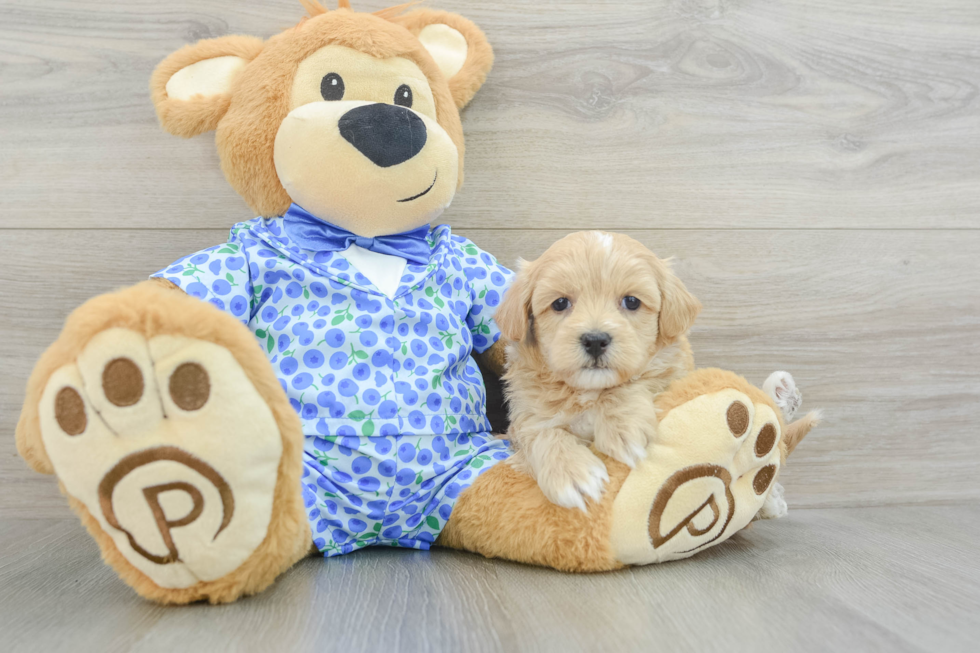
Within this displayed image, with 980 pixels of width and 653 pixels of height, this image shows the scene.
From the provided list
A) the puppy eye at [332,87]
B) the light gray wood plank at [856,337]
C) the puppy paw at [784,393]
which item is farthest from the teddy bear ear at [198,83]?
the puppy paw at [784,393]

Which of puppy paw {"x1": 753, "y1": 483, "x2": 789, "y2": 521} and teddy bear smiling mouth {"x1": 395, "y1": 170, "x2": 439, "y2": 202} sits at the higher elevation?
teddy bear smiling mouth {"x1": 395, "y1": 170, "x2": 439, "y2": 202}

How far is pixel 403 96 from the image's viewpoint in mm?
1209

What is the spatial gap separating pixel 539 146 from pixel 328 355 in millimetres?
678

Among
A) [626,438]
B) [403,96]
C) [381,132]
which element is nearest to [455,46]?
[403,96]

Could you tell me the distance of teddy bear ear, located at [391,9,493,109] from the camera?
135 centimetres

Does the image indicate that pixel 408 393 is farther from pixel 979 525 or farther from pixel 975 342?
pixel 975 342

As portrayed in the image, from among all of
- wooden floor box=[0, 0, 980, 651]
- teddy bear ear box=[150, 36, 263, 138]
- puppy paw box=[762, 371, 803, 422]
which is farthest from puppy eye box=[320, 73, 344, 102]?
puppy paw box=[762, 371, 803, 422]

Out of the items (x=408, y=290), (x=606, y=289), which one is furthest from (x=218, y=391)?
(x=606, y=289)

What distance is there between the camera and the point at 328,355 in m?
1.13

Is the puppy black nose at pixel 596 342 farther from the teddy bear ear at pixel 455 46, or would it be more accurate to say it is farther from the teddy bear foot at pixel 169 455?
the teddy bear ear at pixel 455 46

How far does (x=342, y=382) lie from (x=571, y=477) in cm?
40

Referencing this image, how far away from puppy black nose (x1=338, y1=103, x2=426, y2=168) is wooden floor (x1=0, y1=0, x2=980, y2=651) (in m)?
0.35

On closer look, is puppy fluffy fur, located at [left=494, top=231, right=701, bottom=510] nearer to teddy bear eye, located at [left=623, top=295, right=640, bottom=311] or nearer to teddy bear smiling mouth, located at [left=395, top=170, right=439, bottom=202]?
teddy bear eye, located at [left=623, top=295, right=640, bottom=311]

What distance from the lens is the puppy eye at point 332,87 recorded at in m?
1.17
